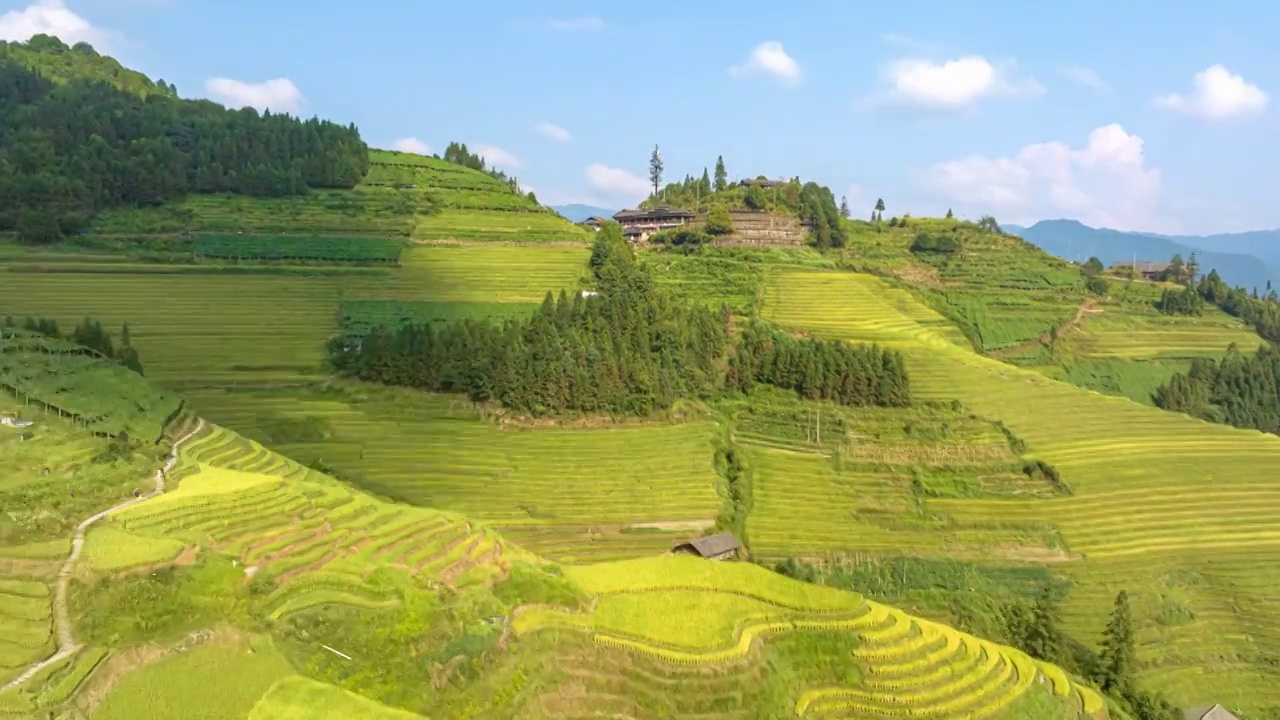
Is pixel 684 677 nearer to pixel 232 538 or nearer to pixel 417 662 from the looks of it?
pixel 417 662

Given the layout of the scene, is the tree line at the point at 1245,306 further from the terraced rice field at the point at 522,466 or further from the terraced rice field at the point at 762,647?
the terraced rice field at the point at 762,647

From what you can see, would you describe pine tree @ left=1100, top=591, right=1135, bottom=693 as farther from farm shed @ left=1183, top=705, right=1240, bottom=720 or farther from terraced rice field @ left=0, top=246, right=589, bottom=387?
terraced rice field @ left=0, top=246, right=589, bottom=387

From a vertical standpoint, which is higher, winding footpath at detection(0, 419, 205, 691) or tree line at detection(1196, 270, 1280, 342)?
tree line at detection(1196, 270, 1280, 342)

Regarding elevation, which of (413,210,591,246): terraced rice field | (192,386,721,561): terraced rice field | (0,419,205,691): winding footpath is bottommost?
(192,386,721,561): terraced rice field

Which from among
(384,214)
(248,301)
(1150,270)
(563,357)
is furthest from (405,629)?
(1150,270)

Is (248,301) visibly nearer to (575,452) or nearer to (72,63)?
(575,452)

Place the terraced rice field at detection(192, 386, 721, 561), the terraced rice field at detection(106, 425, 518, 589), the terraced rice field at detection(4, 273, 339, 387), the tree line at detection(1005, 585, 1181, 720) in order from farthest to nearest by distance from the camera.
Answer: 1. the terraced rice field at detection(4, 273, 339, 387)
2. the terraced rice field at detection(192, 386, 721, 561)
3. the tree line at detection(1005, 585, 1181, 720)
4. the terraced rice field at detection(106, 425, 518, 589)

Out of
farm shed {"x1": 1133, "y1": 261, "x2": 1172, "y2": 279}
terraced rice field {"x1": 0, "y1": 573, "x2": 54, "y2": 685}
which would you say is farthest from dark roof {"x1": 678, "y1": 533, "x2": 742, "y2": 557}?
farm shed {"x1": 1133, "y1": 261, "x2": 1172, "y2": 279}
